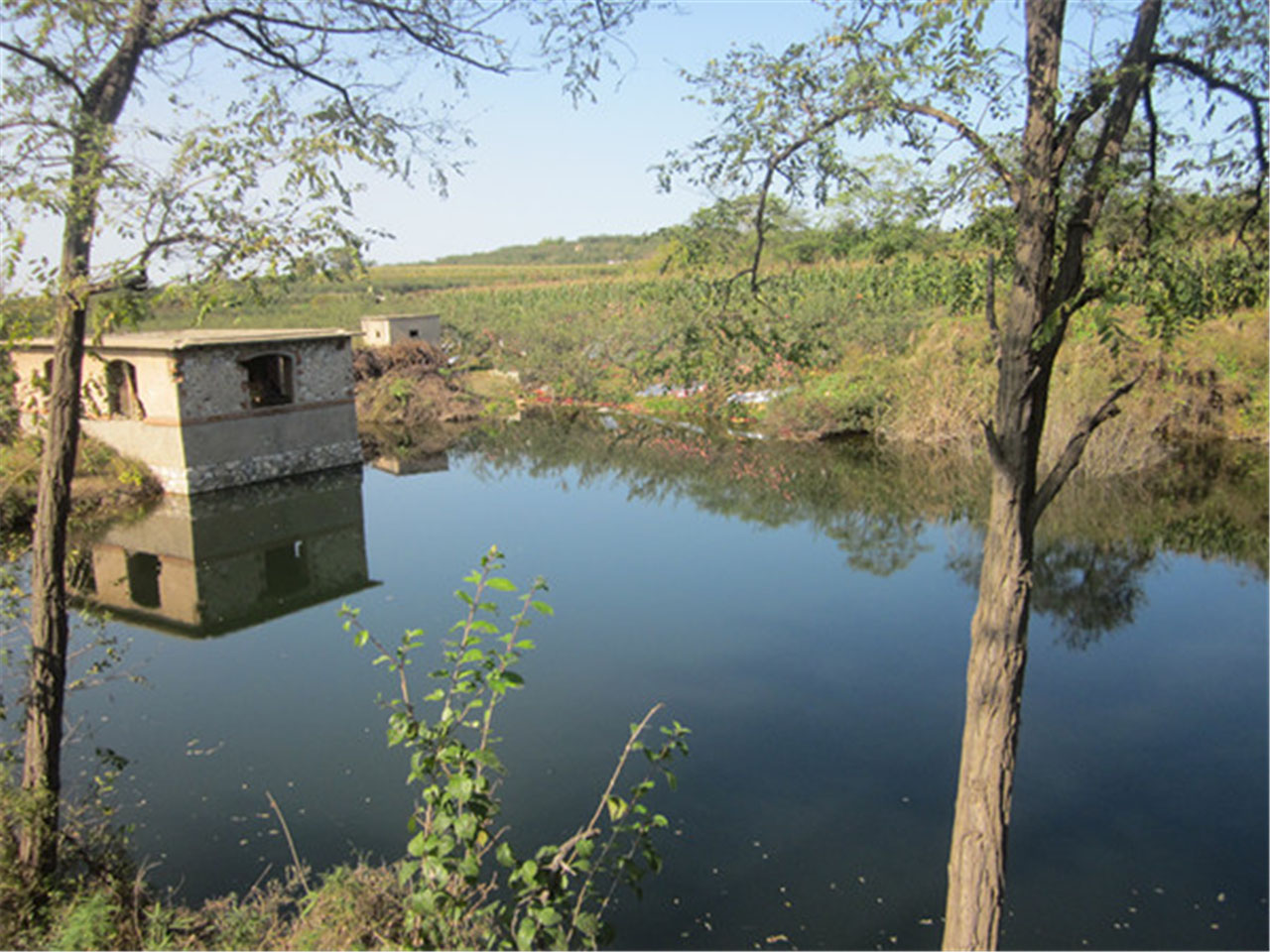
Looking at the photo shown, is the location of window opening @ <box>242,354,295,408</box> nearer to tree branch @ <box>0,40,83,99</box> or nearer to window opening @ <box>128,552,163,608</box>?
window opening @ <box>128,552,163,608</box>

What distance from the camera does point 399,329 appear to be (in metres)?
28.6

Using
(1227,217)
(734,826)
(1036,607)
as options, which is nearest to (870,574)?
Result: (1036,607)

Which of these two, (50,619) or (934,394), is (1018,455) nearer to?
(50,619)

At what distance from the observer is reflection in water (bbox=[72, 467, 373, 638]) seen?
40.6 ft

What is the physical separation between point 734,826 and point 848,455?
14025 millimetres

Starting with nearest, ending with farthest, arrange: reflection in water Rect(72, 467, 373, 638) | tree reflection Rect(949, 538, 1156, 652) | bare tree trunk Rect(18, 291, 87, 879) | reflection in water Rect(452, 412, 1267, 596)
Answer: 1. bare tree trunk Rect(18, 291, 87, 879)
2. tree reflection Rect(949, 538, 1156, 652)
3. reflection in water Rect(72, 467, 373, 638)
4. reflection in water Rect(452, 412, 1267, 596)

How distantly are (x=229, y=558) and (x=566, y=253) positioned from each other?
6425 centimetres

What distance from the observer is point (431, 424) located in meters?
26.2

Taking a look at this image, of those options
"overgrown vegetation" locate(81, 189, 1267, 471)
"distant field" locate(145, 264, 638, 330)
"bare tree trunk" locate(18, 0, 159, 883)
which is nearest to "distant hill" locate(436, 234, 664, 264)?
"distant field" locate(145, 264, 638, 330)

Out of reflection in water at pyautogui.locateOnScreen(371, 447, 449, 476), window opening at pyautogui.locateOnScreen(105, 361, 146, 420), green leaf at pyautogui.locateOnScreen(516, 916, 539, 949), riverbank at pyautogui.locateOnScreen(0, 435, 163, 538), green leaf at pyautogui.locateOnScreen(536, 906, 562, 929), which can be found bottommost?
reflection in water at pyautogui.locateOnScreen(371, 447, 449, 476)

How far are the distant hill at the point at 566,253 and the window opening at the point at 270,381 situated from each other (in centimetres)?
4568

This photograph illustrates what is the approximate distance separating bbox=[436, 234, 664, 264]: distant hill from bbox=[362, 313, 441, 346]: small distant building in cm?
3655

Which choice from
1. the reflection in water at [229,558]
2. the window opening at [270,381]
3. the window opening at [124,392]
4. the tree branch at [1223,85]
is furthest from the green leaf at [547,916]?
the window opening at [270,381]

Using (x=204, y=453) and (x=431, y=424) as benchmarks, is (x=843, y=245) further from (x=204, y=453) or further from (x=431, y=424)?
(x=431, y=424)
